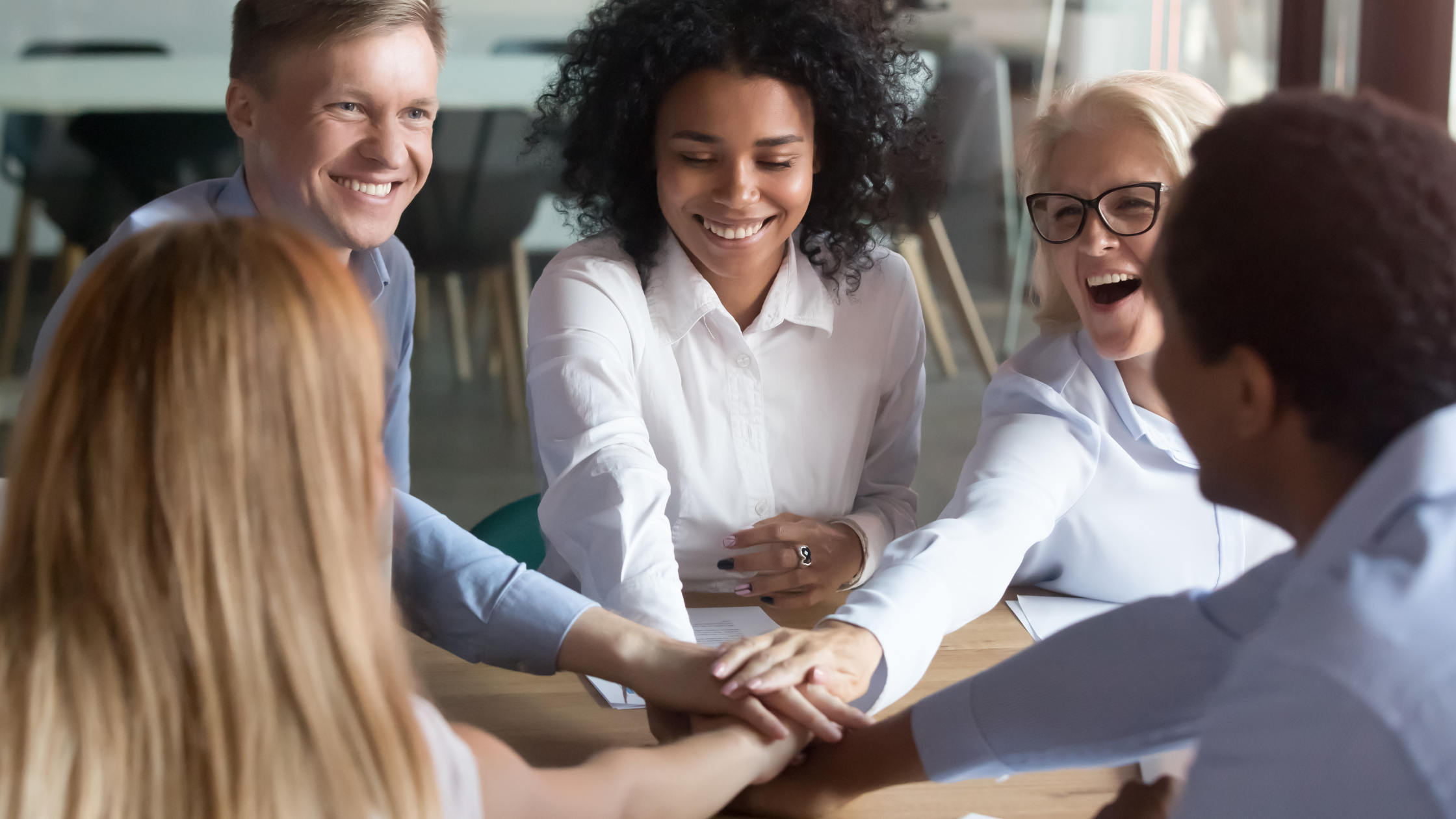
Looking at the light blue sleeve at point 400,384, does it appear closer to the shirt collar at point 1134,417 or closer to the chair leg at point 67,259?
the shirt collar at point 1134,417

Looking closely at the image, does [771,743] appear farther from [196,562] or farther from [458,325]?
[458,325]

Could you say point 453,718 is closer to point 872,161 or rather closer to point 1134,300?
point 1134,300

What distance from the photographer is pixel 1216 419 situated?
2.42 ft

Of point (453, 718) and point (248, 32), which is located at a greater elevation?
point (248, 32)

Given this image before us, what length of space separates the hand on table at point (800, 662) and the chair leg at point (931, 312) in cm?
277

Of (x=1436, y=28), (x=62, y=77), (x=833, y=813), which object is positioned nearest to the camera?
(x=833, y=813)

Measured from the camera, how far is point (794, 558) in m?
1.57

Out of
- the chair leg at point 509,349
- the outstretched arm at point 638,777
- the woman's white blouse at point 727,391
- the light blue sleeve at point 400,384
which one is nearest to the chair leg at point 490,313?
the chair leg at point 509,349

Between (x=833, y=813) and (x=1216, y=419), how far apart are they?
472 mm

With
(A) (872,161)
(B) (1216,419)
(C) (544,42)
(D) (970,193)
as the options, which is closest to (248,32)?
(A) (872,161)

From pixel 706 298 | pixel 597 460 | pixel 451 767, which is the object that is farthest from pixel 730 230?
pixel 451 767

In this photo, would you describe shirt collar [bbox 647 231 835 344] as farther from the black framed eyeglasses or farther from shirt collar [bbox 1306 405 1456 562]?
shirt collar [bbox 1306 405 1456 562]

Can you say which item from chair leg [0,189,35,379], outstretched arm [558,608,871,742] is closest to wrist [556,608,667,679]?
outstretched arm [558,608,871,742]

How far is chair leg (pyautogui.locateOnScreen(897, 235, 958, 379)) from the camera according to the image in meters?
3.90
